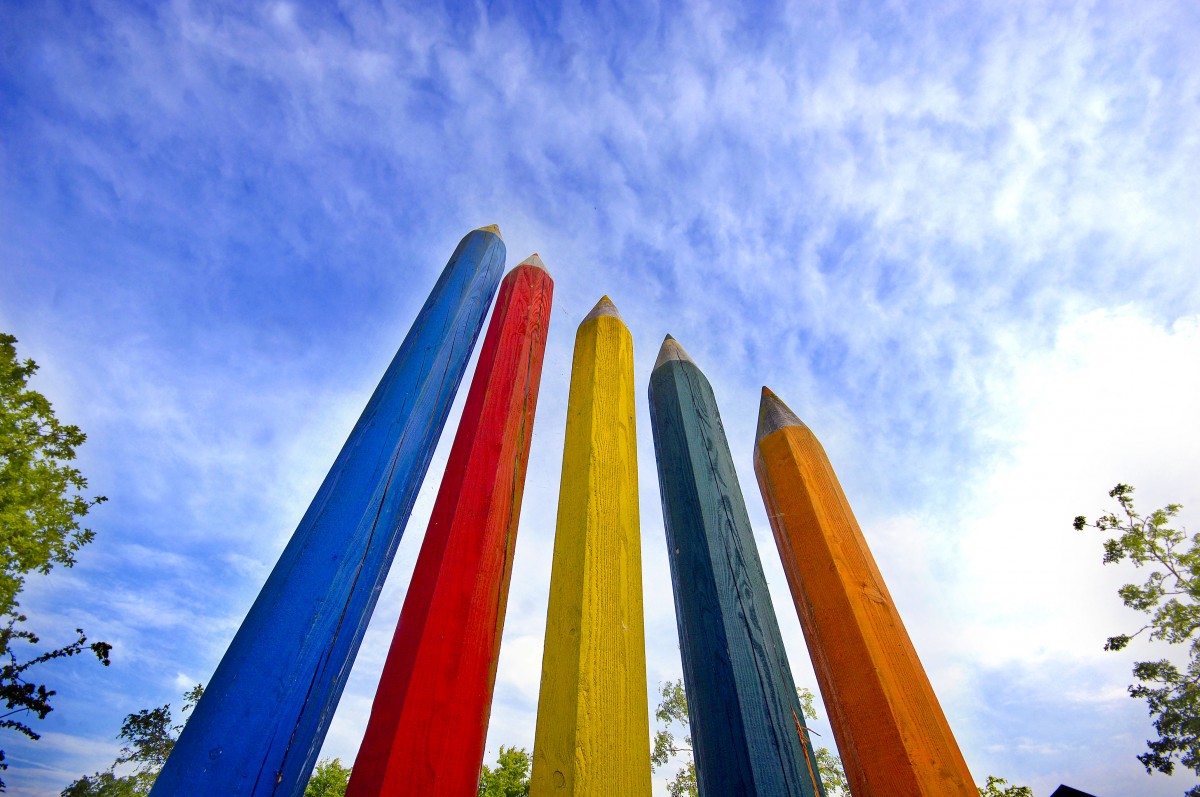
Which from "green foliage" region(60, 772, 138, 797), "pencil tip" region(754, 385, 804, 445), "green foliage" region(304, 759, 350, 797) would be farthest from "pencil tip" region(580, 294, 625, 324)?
"green foliage" region(60, 772, 138, 797)

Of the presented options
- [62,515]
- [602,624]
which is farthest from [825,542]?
[62,515]

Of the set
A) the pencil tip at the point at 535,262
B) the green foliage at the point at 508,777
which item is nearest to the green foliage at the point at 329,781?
the green foliage at the point at 508,777

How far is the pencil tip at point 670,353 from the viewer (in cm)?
243

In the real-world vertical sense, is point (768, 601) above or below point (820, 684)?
above

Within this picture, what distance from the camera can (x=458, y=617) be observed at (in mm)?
1350

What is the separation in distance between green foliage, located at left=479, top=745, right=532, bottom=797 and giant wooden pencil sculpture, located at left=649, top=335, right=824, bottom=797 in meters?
14.6

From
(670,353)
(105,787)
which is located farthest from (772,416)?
(105,787)

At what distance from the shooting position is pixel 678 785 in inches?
653

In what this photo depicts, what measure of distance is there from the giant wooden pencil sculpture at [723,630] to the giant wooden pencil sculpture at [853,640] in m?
0.17

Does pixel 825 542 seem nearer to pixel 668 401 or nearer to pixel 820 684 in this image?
pixel 820 684

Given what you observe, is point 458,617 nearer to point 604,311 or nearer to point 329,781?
point 604,311

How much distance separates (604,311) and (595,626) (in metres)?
1.53

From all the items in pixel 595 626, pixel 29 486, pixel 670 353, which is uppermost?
pixel 29 486

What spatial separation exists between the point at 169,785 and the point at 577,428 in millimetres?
1306
